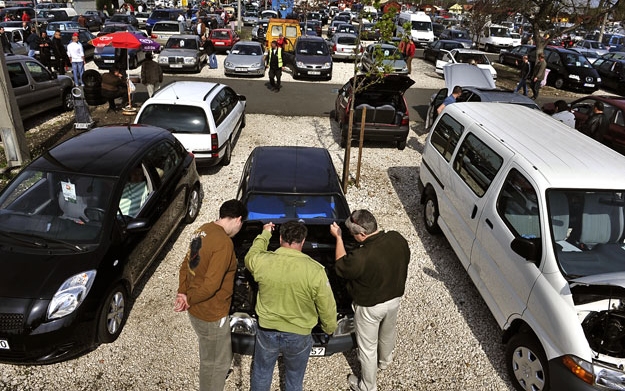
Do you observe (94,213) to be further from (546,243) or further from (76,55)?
(76,55)

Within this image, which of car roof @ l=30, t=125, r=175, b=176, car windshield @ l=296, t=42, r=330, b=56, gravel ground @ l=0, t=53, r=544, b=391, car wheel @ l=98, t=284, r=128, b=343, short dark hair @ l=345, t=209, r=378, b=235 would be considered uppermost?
car windshield @ l=296, t=42, r=330, b=56

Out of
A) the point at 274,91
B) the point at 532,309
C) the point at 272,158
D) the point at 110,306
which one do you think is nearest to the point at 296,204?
the point at 272,158

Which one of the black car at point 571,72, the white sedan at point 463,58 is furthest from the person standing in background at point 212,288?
the black car at point 571,72

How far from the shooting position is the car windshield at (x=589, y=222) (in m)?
4.43

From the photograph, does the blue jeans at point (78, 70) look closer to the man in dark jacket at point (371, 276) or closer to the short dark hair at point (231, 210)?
the short dark hair at point (231, 210)

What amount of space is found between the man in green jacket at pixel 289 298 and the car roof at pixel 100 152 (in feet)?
9.17

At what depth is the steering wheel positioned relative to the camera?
4824 mm

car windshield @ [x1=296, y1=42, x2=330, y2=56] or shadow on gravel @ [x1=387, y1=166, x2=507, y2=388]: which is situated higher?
car windshield @ [x1=296, y1=42, x2=330, y2=56]

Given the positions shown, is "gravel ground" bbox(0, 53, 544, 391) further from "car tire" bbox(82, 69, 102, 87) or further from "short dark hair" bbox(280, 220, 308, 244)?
"car tire" bbox(82, 69, 102, 87)

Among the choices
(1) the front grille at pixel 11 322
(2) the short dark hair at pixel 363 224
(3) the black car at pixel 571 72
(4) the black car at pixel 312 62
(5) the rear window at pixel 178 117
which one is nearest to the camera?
(2) the short dark hair at pixel 363 224

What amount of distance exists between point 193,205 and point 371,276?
445 centimetres

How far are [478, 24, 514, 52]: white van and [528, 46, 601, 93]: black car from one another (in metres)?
11.5

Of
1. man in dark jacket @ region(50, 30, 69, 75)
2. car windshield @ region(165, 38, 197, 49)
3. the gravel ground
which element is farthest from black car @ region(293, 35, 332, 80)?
the gravel ground

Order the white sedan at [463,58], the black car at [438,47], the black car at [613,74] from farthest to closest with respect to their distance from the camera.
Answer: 1. the black car at [438,47]
2. the black car at [613,74]
3. the white sedan at [463,58]
